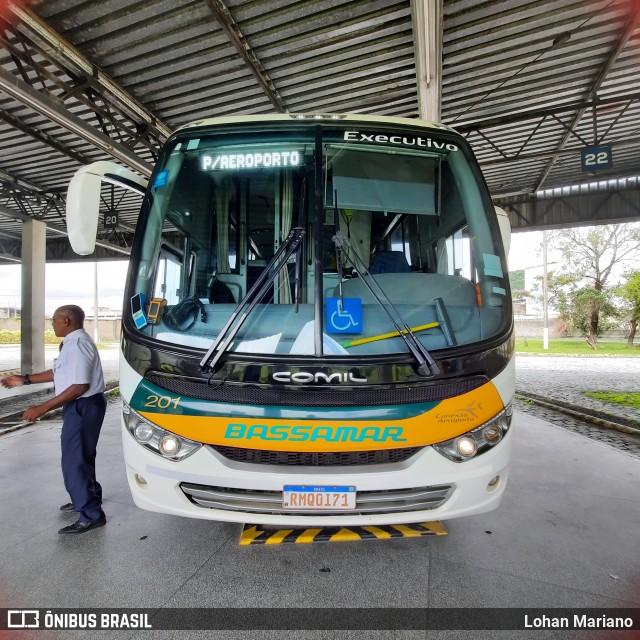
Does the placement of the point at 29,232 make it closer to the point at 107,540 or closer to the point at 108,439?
the point at 108,439

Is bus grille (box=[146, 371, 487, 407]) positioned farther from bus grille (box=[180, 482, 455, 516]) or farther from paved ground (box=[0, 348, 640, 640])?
paved ground (box=[0, 348, 640, 640])

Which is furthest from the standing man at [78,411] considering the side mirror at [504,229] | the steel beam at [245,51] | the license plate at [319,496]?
the steel beam at [245,51]

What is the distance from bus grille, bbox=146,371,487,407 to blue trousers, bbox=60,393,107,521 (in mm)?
1312

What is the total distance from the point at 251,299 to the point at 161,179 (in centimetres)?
106

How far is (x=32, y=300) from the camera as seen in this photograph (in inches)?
489

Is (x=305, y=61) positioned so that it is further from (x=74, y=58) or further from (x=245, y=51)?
(x=74, y=58)

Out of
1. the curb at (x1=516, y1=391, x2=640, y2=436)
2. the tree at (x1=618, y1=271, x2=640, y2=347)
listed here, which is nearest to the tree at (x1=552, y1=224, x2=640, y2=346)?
the tree at (x1=618, y1=271, x2=640, y2=347)

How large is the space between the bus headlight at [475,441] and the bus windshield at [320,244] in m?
0.44

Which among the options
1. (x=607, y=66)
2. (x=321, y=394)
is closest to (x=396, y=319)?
(x=321, y=394)

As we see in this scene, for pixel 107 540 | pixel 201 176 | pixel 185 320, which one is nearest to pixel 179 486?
pixel 185 320

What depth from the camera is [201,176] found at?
278cm

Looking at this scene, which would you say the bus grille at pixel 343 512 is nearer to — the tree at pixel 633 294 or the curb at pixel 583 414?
the curb at pixel 583 414

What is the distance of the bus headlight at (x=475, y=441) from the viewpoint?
7.13 feet

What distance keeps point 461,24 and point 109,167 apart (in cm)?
494
